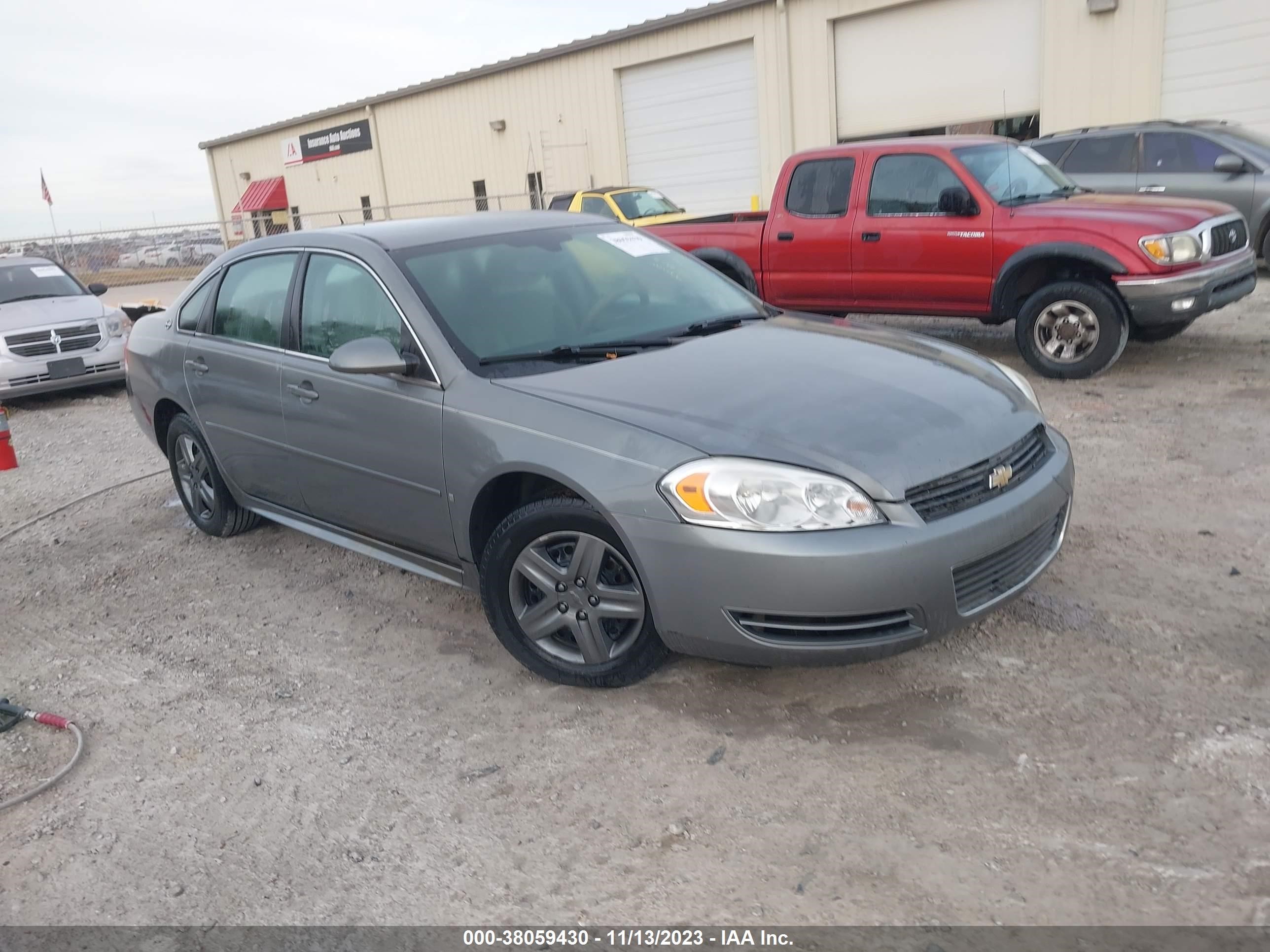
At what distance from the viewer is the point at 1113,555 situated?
178 inches

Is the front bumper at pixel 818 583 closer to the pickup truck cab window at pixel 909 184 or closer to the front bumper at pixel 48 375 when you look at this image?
A: the pickup truck cab window at pixel 909 184

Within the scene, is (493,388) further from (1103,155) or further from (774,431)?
(1103,155)

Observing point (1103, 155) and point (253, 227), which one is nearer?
point (1103, 155)

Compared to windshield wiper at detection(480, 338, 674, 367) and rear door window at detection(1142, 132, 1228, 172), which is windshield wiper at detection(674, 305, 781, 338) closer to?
windshield wiper at detection(480, 338, 674, 367)

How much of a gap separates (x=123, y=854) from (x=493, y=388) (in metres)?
1.83

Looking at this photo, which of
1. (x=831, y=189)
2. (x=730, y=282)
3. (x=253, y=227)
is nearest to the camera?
(x=730, y=282)

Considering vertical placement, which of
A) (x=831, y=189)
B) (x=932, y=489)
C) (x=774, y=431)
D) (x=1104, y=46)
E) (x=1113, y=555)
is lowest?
(x=1113, y=555)

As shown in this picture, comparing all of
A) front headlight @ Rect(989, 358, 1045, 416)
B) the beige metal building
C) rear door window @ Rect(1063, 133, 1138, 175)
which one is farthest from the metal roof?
front headlight @ Rect(989, 358, 1045, 416)

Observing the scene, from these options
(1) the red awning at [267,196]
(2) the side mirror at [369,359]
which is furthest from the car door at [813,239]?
(1) the red awning at [267,196]

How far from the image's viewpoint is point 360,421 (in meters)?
4.18

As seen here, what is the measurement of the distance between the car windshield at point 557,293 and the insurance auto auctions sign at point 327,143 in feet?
92.1

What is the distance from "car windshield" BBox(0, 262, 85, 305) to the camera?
447 inches

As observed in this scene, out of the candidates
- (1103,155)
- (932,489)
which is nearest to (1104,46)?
(1103,155)

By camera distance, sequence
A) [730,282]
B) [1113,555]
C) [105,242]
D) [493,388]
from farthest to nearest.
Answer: [105,242] < [730,282] < [1113,555] < [493,388]
